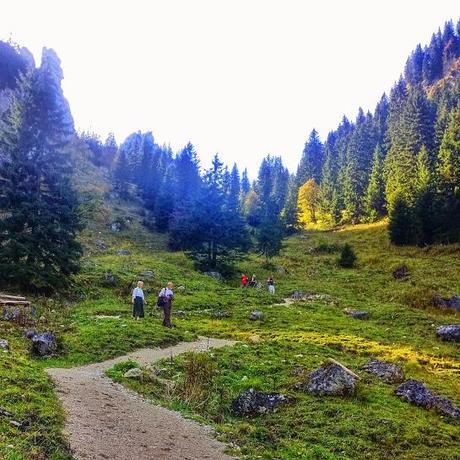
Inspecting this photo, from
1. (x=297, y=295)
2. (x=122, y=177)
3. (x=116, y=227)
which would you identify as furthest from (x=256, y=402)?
(x=122, y=177)

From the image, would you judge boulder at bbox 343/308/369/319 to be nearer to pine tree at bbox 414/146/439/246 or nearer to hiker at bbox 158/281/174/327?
hiker at bbox 158/281/174/327

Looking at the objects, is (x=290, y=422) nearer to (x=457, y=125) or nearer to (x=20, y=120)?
(x=20, y=120)

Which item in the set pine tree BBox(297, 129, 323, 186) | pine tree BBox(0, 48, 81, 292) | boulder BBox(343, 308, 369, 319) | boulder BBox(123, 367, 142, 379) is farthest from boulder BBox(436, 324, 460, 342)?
pine tree BBox(297, 129, 323, 186)

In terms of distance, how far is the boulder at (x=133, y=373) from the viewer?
48.4ft

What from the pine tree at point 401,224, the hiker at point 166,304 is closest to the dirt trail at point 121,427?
the hiker at point 166,304

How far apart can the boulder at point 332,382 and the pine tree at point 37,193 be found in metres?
19.1

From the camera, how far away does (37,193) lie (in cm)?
2984

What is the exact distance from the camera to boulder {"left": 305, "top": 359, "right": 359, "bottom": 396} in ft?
48.3

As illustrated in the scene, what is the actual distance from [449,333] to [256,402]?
17.3 metres

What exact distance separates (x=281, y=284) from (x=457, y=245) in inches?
1006

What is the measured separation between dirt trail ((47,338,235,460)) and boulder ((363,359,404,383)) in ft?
28.3

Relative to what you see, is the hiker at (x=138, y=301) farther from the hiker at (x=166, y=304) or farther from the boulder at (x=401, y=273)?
the boulder at (x=401, y=273)

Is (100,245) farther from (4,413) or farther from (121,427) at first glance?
(4,413)

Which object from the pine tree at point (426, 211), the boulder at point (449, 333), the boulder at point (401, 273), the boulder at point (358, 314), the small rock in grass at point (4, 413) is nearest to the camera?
the small rock in grass at point (4, 413)
